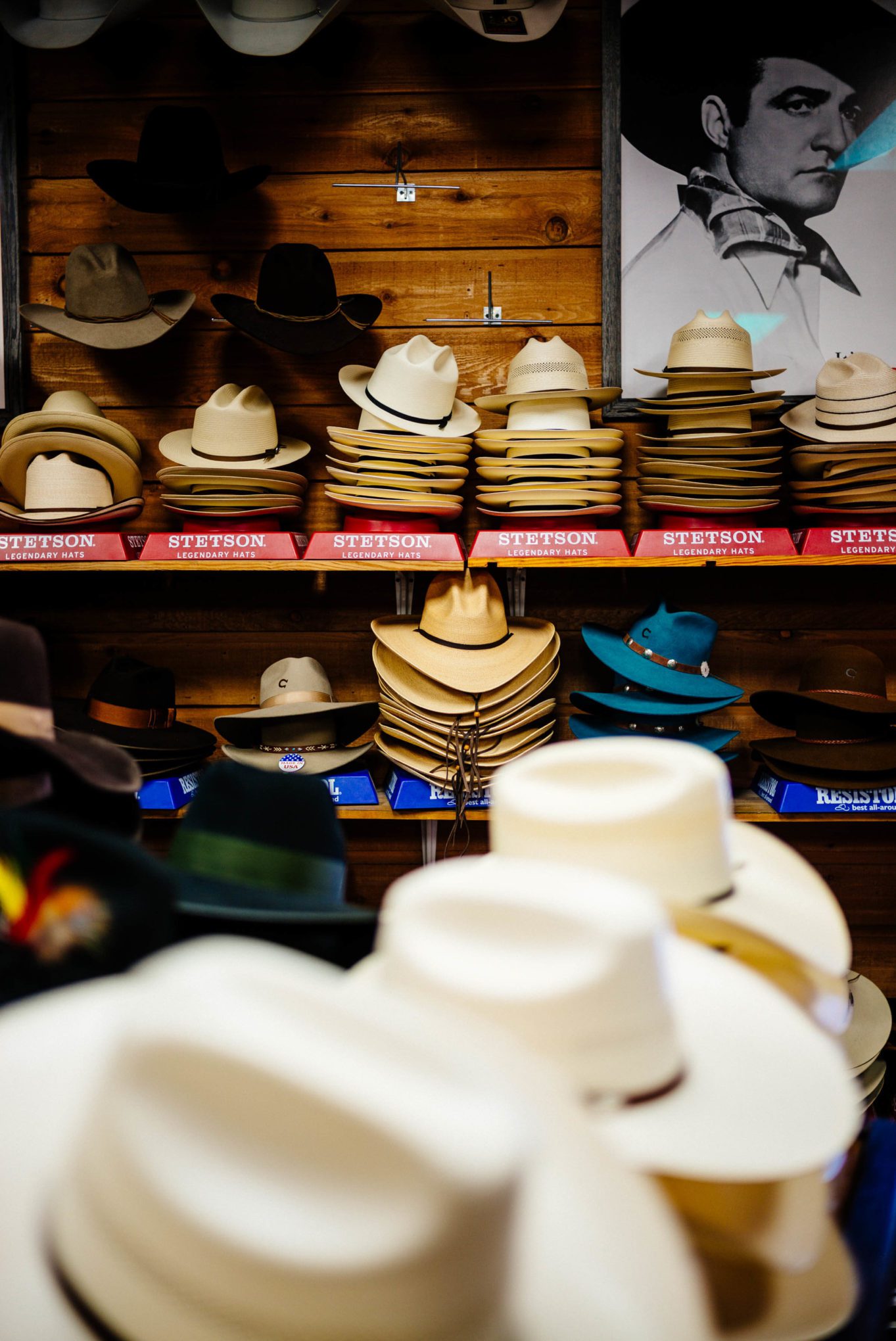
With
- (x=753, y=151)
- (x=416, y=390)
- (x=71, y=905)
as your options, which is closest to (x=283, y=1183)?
(x=71, y=905)

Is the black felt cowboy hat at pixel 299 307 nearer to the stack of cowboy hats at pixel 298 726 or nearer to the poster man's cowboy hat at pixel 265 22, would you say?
the poster man's cowboy hat at pixel 265 22

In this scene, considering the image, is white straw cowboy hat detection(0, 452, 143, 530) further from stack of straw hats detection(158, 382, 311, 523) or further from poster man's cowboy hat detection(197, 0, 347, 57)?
poster man's cowboy hat detection(197, 0, 347, 57)

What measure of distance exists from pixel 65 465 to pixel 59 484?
47 mm

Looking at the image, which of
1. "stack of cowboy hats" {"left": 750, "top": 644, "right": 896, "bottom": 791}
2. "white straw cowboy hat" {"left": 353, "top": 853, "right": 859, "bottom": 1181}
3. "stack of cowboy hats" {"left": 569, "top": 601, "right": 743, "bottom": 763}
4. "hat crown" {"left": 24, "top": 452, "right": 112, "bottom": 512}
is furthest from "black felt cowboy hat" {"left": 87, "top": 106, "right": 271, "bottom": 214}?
"white straw cowboy hat" {"left": 353, "top": 853, "right": 859, "bottom": 1181}

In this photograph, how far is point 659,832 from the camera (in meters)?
0.74

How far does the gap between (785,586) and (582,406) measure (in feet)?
2.62

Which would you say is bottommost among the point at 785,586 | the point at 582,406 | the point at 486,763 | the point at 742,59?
the point at 486,763

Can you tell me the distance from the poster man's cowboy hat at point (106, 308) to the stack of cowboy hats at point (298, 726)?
907mm

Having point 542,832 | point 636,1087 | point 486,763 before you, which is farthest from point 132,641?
point 636,1087

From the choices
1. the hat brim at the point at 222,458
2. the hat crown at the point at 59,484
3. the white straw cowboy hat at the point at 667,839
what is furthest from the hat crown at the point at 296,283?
the white straw cowboy hat at the point at 667,839

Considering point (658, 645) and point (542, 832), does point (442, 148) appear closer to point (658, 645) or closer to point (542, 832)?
point (658, 645)

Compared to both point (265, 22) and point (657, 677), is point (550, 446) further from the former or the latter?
point (265, 22)

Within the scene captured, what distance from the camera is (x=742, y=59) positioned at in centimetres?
244

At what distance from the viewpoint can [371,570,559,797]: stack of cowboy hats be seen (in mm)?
2236
